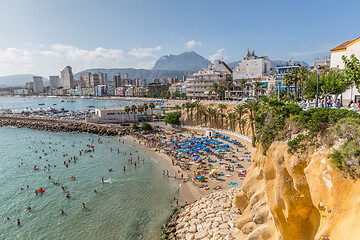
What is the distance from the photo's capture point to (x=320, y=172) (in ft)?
28.4

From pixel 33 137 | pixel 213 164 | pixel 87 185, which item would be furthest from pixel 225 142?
pixel 33 137

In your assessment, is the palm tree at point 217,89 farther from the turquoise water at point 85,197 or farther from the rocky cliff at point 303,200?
the rocky cliff at point 303,200

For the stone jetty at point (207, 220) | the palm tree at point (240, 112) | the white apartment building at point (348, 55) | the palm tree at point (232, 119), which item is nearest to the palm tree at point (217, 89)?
the palm tree at point (232, 119)

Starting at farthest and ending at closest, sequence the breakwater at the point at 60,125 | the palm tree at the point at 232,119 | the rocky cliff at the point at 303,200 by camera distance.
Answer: the breakwater at the point at 60,125
the palm tree at the point at 232,119
the rocky cliff at the point at 303,200

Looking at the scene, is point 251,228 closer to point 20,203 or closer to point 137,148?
point 20,203

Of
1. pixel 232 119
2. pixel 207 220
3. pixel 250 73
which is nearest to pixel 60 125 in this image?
pixel 232 119

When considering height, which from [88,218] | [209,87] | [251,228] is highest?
[209,87]

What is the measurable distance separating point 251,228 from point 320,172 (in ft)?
30.2

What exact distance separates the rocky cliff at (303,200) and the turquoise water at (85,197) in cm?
1009

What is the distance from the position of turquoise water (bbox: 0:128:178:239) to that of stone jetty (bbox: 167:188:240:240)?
1.95 meters

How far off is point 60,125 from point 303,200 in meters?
75.6

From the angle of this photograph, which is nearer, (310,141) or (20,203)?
(310,141)

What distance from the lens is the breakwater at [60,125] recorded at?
195 feet

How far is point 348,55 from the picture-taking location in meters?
25.1
